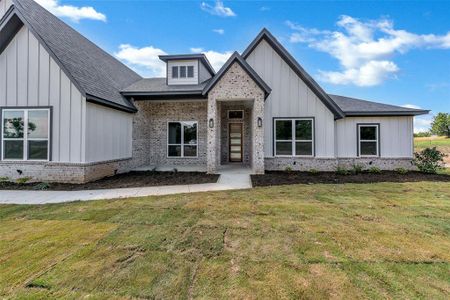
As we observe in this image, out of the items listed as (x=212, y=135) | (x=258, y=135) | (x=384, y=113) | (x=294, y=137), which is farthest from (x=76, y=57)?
(x=384, y=113)

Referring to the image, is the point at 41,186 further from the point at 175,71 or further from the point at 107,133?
the point at 175,71

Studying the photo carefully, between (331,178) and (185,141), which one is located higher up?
(185,141)

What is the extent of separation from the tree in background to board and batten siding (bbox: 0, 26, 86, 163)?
91308 millimetres

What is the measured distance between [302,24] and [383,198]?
12.9 metres

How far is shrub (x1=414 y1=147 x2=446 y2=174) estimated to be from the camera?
40.2 feet

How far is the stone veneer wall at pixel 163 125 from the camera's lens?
570 inches

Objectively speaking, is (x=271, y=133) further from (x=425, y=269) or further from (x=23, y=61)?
(x=23, y=61)

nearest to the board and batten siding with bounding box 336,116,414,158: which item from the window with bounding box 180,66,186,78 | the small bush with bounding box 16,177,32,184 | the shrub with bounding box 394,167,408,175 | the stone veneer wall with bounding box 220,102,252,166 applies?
the shrub with bounding box 394,167,408,175

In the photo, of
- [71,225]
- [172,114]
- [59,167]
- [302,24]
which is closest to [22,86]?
[59,167]

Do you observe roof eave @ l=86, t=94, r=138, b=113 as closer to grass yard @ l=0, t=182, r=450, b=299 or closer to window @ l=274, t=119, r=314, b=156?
grass yard @ l=0, t=182, r=450, b=299

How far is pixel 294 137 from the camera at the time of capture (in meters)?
12.3

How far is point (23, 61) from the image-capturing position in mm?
9688

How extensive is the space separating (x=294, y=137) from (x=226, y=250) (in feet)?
31.2

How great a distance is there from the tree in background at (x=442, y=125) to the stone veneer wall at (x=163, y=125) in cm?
8459
